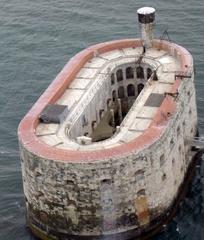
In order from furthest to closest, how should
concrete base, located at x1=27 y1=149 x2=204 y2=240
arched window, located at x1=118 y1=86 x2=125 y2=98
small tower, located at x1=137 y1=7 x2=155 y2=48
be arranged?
arched window, located at x1=118 y1=86 x2=125 y2=98, small tower, located at x1=137 y1=7 x2=155 y2=48, concrete base, located at x1=27 y1=149 x2=204 y2=240

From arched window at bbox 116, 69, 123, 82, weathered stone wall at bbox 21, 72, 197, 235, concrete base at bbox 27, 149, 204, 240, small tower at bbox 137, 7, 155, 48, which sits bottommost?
concrete base at bbox 27, 149, 204, 240

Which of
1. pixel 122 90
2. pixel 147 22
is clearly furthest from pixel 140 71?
pixel 147 22

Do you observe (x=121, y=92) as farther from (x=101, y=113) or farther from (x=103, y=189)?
(x=103, y=189)

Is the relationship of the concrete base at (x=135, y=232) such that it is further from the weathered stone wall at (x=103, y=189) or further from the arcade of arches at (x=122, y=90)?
the arcade of arches at (x=122, y=90)

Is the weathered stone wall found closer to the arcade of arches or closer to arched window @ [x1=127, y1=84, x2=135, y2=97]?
the arcade of arches

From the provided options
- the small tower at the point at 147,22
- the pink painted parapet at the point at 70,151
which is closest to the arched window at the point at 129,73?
the small tower at the point at 147,22

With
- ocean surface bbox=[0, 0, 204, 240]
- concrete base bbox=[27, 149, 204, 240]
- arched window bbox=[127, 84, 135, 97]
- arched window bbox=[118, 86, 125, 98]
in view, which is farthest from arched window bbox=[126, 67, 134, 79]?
concrete base bbox=[27, 149, 204, 240]
